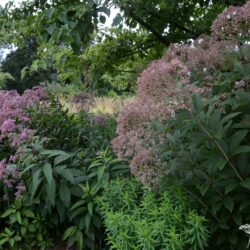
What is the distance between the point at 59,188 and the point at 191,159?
119cm

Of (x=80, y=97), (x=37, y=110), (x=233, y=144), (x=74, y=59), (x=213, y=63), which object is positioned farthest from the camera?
(x=74, y=59)

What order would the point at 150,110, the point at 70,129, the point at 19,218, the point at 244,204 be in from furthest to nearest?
the point at 70,129, the point at 19,218, the point at 150,110, the point at 244,204

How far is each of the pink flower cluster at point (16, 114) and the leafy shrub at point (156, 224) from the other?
0.92 metres

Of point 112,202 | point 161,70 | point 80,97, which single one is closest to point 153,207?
point 112,202

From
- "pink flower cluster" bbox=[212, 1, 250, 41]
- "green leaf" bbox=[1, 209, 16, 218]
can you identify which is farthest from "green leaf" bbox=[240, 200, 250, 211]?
"green leaf" bbox=[1, 209, 16, 218]

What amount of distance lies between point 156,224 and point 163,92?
792mm

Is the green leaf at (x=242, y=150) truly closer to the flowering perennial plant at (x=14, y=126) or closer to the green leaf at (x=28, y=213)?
the flowering perennial plant at (x=14, y=126)

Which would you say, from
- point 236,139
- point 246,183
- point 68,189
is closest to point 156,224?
point 246,183

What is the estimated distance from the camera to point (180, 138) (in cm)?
279

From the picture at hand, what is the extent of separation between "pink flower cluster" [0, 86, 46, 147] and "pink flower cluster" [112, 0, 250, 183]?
36.3 inches

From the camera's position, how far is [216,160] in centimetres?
248

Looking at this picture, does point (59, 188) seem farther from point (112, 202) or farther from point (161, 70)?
point (161, 70)

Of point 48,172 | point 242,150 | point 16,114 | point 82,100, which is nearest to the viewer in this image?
point 242,150

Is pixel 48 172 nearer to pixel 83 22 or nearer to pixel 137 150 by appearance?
pixel 137 150
